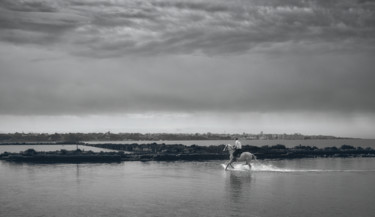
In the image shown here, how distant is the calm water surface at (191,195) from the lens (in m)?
18.0

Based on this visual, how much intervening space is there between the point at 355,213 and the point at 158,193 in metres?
9.79

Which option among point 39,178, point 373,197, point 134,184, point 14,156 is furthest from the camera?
point 14,156

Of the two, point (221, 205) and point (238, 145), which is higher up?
point (238, 145)

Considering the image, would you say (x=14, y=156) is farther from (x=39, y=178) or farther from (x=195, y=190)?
(x=195, y=190)

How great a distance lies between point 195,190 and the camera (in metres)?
23.5

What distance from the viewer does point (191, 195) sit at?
71.5 ft

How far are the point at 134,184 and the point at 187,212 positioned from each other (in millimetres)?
9163

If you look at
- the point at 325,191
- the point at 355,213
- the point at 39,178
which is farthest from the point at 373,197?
the point at 39,178

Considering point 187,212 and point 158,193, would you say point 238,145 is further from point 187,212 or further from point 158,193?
point 187,212

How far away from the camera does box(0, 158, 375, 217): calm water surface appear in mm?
17984

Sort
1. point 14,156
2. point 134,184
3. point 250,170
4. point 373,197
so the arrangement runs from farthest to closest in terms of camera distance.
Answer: point 14,156, point 250,170, point 134,184, point 373,197

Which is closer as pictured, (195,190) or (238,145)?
(195,190)

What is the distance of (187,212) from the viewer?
17812mm

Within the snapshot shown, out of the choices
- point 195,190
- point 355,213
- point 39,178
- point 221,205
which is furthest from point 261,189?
point 39,178
